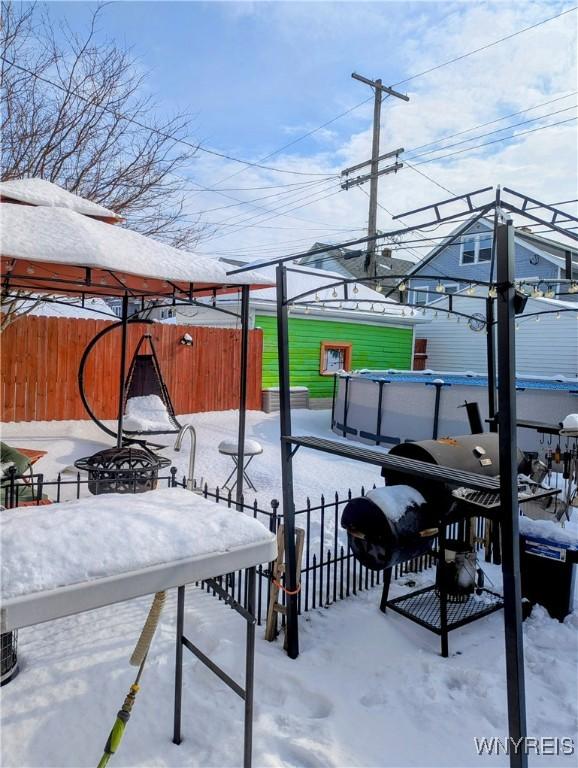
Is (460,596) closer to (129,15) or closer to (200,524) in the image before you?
(200,524)

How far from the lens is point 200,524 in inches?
62.6

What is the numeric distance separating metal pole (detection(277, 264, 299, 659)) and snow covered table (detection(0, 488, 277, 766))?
1372mm

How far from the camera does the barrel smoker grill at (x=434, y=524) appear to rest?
9.23ft

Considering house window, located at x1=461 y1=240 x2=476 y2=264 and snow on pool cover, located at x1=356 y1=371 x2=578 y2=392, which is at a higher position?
house window, located at x1=461 y1=240 x2=476 y2=264

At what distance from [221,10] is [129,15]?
270 cm

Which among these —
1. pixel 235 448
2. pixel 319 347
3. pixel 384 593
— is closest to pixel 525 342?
pixel 319 347

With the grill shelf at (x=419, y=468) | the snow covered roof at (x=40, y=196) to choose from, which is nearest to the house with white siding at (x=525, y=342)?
the snow covered roof at (x=40, y=196)

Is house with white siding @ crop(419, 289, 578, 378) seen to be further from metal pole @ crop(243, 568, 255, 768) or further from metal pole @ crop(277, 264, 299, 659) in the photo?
metal pole @ crop(243, 568, 255, 768)

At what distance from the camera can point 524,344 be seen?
51.5 ft

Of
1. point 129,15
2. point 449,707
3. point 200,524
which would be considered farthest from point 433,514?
point 129,15

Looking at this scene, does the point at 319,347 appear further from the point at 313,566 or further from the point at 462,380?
the point at 313,566

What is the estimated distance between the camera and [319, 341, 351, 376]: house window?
46.7 feet

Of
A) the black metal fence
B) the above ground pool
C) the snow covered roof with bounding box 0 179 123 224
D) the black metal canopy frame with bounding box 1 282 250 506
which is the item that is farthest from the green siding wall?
the black metal fence

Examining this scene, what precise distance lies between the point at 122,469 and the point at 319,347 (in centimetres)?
1027
